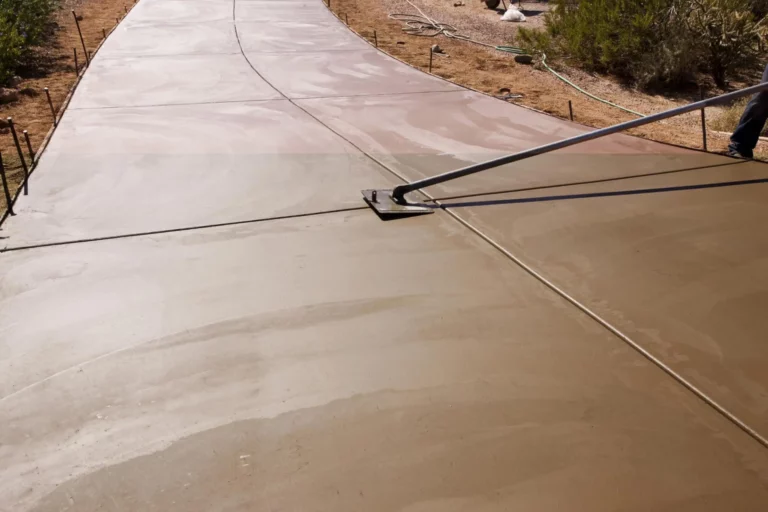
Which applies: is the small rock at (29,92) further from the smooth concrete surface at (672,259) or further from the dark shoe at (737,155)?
the dark shoe at (737,155)

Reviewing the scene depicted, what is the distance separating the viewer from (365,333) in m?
2.74

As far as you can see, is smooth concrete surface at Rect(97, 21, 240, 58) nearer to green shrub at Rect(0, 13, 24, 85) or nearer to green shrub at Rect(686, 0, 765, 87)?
green shrub at Rect(0, 13, 24, 85)

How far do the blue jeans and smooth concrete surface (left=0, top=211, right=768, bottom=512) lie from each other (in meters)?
2.94

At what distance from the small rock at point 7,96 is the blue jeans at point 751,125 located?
7.65 meters

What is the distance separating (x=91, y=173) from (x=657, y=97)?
7.86 m

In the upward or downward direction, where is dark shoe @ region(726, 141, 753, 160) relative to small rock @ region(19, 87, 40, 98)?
downward

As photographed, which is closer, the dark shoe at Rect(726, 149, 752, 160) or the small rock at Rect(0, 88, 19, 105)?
the dark shoe at Rect(726, 149, 752, 160)

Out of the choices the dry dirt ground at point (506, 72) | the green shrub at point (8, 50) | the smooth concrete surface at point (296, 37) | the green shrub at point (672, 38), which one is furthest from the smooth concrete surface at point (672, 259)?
the green shrub at point (8, 50)

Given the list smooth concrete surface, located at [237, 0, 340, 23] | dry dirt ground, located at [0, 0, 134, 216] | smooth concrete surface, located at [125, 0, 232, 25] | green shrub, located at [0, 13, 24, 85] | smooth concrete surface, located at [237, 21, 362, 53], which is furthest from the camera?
smooth concrete surface, located at [237, 0, 340, 23]

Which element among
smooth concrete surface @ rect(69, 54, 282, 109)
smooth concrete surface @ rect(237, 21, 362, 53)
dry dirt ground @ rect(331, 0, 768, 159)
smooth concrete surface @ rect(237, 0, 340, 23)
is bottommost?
dry dirt ground @ rect(331, 0, 768, 159)

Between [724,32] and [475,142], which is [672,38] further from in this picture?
[475,142]

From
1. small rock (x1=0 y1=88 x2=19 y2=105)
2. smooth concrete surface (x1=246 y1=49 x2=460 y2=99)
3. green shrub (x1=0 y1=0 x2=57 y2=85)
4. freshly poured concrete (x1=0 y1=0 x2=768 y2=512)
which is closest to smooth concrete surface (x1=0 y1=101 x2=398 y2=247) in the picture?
freshly poured concrete (x1=0 y1=0 x2=768 y2=512)

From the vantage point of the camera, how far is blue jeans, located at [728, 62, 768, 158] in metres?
4.88

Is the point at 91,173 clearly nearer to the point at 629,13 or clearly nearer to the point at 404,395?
the point at 404,395
